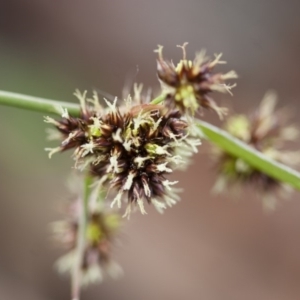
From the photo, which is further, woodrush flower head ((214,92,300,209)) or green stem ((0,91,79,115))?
woodrush flower head ((214,92,300,209))

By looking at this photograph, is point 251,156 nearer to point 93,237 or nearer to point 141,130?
point 141,130

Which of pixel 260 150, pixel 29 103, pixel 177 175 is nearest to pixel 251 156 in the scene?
pixel 260 150

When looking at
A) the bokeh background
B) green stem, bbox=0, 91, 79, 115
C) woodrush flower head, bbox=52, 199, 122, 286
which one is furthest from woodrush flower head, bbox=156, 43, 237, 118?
the bokeh background

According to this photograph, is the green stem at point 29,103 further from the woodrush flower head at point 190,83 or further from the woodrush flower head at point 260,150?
the woodrush flower head at point 260,150

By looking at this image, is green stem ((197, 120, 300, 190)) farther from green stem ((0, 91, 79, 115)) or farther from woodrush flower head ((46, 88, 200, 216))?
green stem ((0, 91, 79, 115))

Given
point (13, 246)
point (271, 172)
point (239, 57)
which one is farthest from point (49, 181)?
point (271, 172)

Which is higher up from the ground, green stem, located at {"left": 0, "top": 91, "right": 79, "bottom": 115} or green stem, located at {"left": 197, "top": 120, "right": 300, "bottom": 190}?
green stem, located at {"left": 0, "top": 91, "right": 79, "bottom": 115}

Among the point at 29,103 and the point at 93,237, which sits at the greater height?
the point at 29,103
